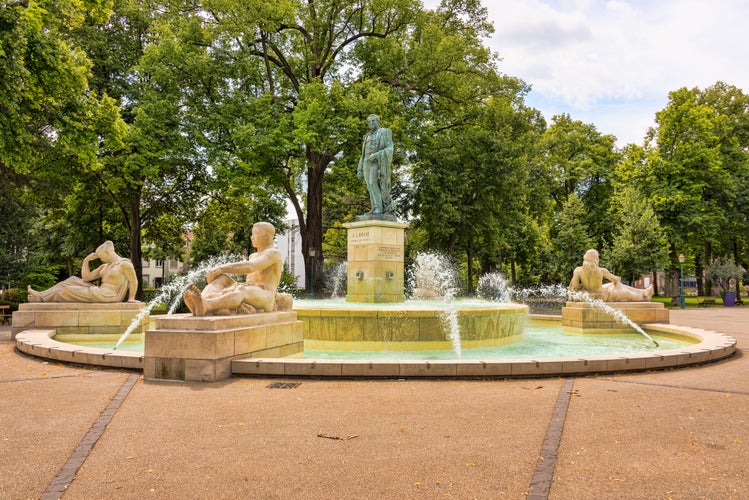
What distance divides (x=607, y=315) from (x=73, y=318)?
13.0 metres

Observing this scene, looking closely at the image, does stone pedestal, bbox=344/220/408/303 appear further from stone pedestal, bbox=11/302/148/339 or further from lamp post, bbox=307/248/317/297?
lamp post, bbox=307/248/317/297

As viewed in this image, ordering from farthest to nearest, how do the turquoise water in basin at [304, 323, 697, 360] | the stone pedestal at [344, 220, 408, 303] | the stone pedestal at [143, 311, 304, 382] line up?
the stone pedestal at [344, 220, 408, 303]
the turquoise water in basin at [304, 323, 697, 360]
the stone pedestal at [143, 311, 304, 382]

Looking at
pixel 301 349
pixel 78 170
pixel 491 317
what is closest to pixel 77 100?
pixel 78 170

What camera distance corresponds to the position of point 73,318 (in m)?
12.4

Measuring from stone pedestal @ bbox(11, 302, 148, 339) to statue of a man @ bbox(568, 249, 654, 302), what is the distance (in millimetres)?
11419

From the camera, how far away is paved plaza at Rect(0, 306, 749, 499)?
11.7 ft

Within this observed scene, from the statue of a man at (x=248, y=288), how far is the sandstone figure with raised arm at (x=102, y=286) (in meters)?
5.79

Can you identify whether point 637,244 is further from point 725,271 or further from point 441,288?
point 441,288

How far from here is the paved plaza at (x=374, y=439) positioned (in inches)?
141

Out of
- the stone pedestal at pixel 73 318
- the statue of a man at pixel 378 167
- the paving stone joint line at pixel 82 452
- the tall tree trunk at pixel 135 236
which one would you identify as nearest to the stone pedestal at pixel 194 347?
the paving stone joint line at pixel 82 452

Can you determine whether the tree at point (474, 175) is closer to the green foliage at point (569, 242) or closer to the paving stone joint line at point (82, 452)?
the green foliage at point (569, 242)

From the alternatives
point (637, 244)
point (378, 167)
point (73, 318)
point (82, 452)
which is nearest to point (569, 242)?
point (637, 244)

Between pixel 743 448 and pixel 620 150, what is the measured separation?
4501 cm

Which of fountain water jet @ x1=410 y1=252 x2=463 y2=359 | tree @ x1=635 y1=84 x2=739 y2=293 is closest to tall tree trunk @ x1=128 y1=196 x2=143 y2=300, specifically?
fountain water jet @ x1=410 y1=252 x2=463 y2=359
